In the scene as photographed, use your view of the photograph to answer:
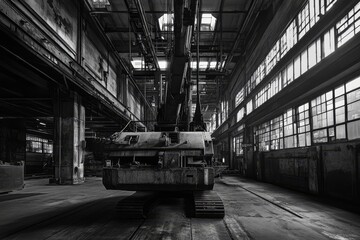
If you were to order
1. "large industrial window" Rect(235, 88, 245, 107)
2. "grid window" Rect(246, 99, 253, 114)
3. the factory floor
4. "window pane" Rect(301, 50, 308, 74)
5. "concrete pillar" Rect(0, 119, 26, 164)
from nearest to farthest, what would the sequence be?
1. the factory floor
2. "window pane" Rect(301, 50, 308, 74)
3. "grid window" Rect(246, 99, 253, 114)
4. "concrete pillar" Rect(0, 119, 26, 164)
5. "large industrial window" Rect(235, 88, 245, 107)

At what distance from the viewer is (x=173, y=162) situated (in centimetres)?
587

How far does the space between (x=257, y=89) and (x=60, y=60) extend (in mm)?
10961

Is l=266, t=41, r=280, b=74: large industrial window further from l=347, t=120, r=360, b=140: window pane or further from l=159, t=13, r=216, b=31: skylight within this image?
l=347, t=120, r=360, b=140: window pane

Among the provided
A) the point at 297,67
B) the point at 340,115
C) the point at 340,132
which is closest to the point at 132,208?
the point at 340,132

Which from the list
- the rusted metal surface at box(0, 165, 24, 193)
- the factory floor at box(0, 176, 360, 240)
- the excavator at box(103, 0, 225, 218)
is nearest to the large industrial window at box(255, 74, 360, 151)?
the factory floor at box(0, 176, 360, 240)

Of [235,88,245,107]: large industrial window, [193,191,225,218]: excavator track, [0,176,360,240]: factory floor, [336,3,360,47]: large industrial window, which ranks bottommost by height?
[0,176,360,240]: factory floor

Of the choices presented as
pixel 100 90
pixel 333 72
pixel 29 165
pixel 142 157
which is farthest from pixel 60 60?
pixel 29 165

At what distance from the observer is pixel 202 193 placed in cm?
655

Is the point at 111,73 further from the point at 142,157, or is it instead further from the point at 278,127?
the point at 142,157

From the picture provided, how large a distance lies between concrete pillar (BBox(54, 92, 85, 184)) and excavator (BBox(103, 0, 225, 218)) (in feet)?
26.5

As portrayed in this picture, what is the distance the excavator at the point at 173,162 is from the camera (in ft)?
18.3

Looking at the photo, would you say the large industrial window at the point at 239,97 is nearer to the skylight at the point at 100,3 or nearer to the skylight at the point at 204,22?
the skylight at the point at 204,22

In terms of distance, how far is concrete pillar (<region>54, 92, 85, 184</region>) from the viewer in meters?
13.9

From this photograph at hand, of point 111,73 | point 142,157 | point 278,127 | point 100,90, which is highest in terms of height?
point 111,73
